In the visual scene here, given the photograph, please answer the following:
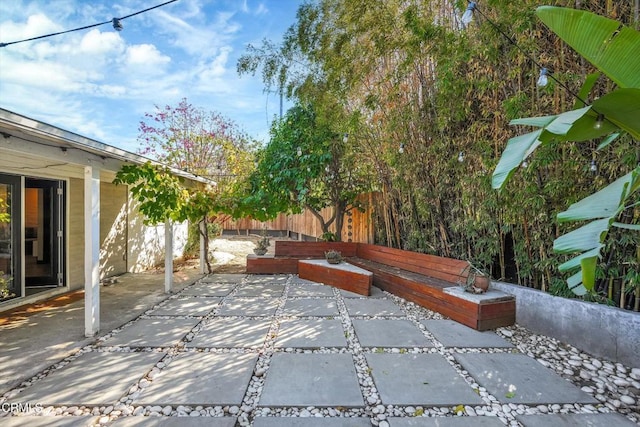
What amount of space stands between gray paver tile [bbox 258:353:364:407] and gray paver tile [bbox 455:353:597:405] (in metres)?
0.99

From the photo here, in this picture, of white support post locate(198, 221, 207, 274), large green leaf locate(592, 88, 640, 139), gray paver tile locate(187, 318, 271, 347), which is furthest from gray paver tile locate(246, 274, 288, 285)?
large green leaf locate(592, 88, 640, 139)

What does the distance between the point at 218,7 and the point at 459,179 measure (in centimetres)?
510

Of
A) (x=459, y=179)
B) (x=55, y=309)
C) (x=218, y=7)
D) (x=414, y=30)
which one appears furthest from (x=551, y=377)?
(x=218, y=7)

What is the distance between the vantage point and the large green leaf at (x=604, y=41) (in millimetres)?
818

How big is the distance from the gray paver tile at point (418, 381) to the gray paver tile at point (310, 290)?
2.16m

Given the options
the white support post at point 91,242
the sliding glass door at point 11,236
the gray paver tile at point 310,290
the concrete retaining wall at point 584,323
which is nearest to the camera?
the concrete retaining wall at point 584,323

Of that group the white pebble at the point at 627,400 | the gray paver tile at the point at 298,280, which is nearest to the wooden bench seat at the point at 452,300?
the white pebble at the point at 627,400

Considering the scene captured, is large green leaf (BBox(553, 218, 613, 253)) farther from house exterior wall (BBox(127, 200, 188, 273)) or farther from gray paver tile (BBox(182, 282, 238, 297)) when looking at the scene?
house exterior wall (BBox(127, 200, 188, 273))

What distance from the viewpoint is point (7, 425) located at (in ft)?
5.95

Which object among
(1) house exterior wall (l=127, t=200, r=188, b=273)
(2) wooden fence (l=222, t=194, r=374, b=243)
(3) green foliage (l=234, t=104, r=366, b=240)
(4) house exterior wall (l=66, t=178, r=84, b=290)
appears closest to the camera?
(4) house exterior wall (l=66, t=178, r=84, b=290)

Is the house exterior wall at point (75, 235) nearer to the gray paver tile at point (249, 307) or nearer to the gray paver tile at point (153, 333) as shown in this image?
the gray paver tile at point (153, 333)

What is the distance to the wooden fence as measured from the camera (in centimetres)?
670

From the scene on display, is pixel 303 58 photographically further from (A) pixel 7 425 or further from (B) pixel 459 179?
(A) pixel 7 425

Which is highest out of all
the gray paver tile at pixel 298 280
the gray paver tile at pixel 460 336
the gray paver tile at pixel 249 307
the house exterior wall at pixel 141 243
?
the house exterior wall at pixel 141 243
